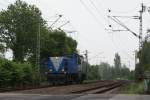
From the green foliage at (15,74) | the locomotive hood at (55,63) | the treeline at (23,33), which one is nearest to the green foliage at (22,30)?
the treeline at (23,33)

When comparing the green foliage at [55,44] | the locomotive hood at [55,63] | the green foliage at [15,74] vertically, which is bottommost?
the green foliage at [15,74]

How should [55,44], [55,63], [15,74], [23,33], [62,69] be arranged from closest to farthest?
1. [15,74]
2. [62,69]
3. [55,63]
4. [23,33]
5. [55,44]

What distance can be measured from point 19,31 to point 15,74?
90.8ft

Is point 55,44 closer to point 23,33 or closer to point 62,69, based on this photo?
point 23,33

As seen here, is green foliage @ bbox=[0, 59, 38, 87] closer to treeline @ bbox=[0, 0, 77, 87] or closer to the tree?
treeline @ bbox=[0, 0, 77, 87]

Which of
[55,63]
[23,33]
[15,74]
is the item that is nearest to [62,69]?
[55,63]

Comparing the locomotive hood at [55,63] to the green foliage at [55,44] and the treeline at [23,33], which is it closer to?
the treeline at [23,33]

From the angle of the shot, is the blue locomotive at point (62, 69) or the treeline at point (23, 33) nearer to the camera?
the blue locomotive at point (62, 69)

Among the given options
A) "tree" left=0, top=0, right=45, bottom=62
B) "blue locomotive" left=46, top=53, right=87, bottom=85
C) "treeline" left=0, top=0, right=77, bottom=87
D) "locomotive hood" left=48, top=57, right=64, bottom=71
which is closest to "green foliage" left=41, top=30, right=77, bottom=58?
"treeline" left=0, top=0, right=77, bottom=87

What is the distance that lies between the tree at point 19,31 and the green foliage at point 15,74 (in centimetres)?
2103

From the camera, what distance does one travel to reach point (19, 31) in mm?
77062

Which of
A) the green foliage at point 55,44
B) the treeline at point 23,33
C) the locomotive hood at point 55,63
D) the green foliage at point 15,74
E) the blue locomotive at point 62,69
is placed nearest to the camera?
the green foliage at point 15,74

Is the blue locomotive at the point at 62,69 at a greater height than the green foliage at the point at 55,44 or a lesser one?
lesser

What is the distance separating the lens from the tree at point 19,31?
77000 mm
